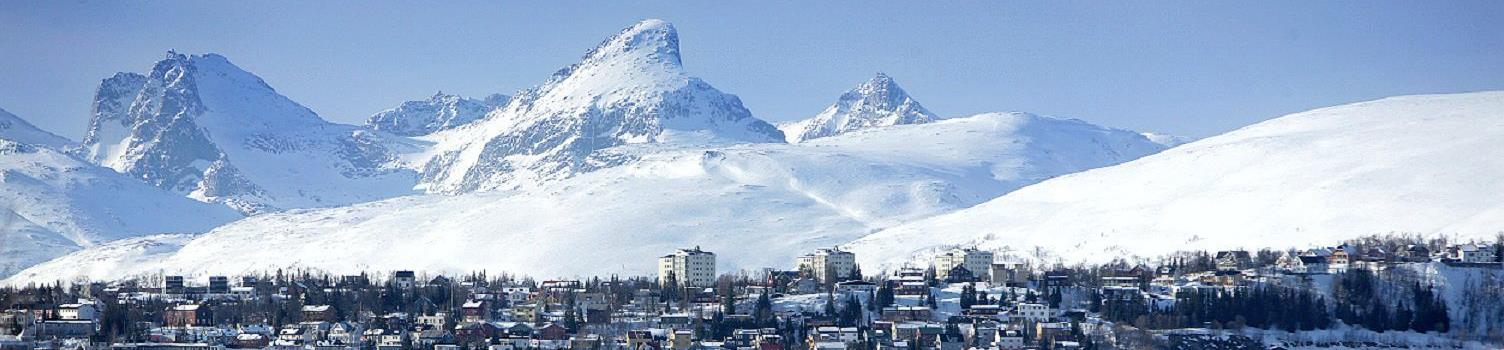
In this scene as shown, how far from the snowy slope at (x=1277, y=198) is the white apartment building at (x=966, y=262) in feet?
61.8

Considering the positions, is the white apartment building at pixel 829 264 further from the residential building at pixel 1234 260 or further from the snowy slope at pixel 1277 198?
the snowy slope at pixel 1277 198

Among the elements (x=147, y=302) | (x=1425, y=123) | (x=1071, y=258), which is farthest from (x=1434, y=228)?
(x=147, y=302)

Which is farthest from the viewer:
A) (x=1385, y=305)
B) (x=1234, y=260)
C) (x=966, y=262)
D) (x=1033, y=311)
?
(x=966, y=262)

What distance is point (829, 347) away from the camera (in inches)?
3622

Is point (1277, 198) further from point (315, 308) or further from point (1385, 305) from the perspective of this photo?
point (315, 308)

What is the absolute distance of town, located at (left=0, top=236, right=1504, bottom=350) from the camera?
9600 cm

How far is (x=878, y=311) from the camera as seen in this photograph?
106562 mm

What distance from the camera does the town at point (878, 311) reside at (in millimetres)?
96000

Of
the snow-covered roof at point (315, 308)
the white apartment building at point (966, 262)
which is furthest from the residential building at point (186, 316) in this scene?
the white apartment building at point (966, 262)

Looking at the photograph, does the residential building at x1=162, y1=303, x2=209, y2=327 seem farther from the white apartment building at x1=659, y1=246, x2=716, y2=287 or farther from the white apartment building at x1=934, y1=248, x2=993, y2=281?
the white apartment building at x1=934, y1=248, x2=993, y2=281

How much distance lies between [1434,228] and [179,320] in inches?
2855

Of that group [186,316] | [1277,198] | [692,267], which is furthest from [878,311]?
[1277,198]

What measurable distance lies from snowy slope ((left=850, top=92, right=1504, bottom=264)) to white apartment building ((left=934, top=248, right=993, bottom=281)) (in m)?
18.8

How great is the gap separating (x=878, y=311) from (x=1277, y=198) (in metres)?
67.7
